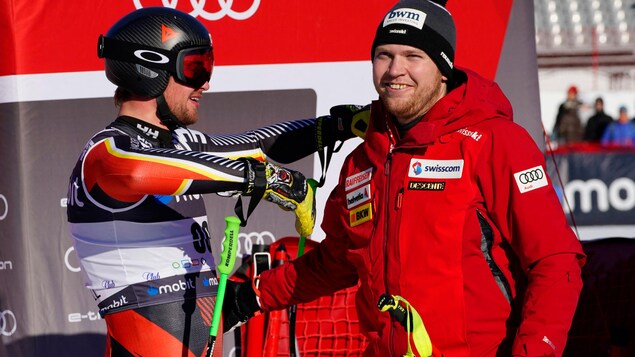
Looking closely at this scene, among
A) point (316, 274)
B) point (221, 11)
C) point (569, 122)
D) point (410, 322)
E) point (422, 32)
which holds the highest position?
point (569, 122)

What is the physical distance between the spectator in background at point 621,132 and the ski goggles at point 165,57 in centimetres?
1056

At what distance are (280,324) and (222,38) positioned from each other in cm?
154

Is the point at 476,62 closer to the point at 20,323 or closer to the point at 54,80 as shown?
the point at 54,80

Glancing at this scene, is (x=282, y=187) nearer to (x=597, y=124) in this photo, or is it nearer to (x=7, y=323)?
(x=7, y=323)

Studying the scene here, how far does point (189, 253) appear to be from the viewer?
3283 millimetres

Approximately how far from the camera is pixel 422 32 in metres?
2.84

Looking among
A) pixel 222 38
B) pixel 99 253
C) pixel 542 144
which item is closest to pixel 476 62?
pixel 542 144

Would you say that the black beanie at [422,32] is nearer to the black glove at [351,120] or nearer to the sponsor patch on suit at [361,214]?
the sponsor patch on suit at [361,214]

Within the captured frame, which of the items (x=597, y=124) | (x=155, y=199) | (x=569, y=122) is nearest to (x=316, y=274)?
(x=155, y=199)

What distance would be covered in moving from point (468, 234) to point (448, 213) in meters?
0.08

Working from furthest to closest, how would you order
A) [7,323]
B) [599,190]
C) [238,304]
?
[599,190]
[7,323]
[238,304]

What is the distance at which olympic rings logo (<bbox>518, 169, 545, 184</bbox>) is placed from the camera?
2.59 m

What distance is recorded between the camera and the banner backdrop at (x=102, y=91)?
473 centimetres

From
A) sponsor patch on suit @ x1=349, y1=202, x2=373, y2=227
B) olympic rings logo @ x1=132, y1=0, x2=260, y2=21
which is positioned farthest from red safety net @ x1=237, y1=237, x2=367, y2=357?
sponsor patch on suit @ x1=349, y1=202, x2=373, y2=227
